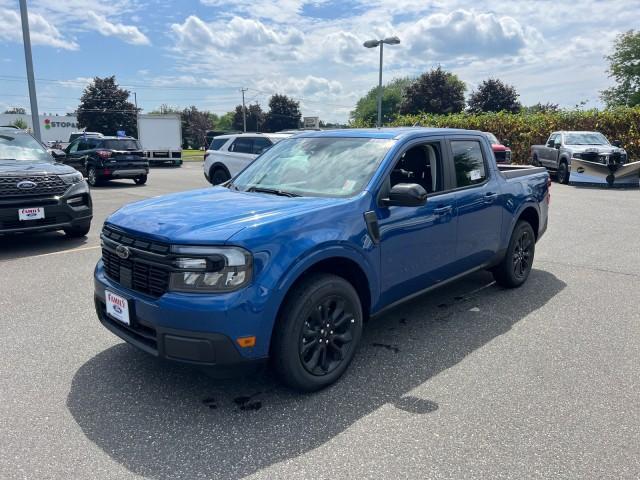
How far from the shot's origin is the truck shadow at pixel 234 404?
2641mm

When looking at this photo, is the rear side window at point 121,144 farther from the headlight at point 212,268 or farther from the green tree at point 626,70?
the green tree at point 626,70

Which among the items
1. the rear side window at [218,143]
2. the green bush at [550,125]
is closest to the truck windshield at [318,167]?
the rear side window at [218,143]

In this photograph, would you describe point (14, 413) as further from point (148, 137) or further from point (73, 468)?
point (148, 137)

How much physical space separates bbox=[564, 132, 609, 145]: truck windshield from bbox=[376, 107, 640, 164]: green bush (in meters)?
4.35

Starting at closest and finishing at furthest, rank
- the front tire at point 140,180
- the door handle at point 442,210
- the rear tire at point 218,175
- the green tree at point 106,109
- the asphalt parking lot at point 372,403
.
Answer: the asphalt parking lot at point 372,403 < the door handle at point 442,210 < the rear tire at point 218,175 < the front tire at point 140,180 < the green tree at point 106,109

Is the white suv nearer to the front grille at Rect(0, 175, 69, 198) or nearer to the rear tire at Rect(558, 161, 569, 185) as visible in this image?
the front grille at Rect(0, 175, 69, 198)

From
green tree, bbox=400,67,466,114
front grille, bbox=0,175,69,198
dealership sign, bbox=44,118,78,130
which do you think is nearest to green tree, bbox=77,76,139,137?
dealership sign, bbox=44,118,78,130

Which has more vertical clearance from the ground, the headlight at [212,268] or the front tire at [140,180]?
the headlight at [212,268]

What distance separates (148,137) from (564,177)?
76.3 feet

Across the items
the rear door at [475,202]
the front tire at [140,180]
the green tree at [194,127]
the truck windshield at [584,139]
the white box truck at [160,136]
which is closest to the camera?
the rear door at [475,202]

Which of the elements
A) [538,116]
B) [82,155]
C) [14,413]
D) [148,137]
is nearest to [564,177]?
[538,116]

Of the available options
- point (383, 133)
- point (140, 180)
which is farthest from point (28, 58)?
point (383, 133)

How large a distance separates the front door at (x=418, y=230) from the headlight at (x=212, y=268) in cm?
116

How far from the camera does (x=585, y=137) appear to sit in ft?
58.8
